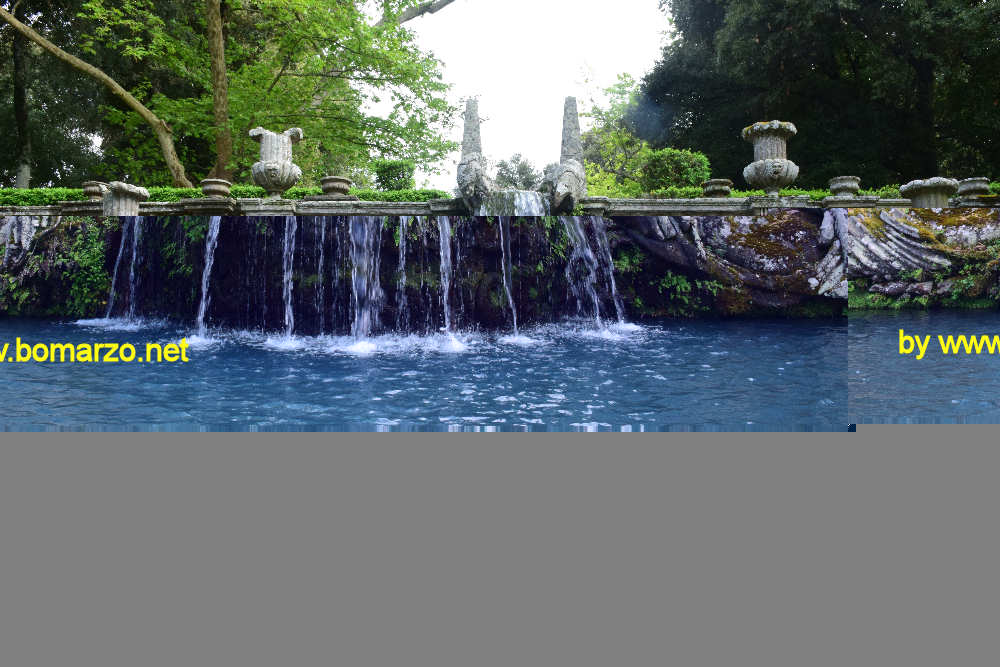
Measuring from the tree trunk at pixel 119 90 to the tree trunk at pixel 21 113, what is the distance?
377 cm

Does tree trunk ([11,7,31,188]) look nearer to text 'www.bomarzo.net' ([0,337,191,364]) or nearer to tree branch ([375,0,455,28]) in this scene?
tree branch ([375,0,455,28])

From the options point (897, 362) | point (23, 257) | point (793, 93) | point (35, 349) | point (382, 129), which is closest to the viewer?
point (897, 362)

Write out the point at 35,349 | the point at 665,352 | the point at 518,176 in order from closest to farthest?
the point at 665,352 < the point at 35,349 < the point at 518,176

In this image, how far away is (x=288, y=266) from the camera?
10.3 meters

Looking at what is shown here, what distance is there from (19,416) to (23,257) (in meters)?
8.53

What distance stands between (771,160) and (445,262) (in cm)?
577

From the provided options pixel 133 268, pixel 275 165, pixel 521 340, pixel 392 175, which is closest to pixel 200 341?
pixel 133 268

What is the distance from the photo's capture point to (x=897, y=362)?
686 cm

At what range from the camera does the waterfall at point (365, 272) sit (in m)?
10.1

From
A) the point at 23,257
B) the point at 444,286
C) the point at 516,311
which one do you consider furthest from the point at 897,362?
the point at 23,257

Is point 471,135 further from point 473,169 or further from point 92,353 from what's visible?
point 92,353

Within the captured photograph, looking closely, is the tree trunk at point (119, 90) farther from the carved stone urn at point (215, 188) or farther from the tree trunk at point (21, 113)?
the carved stone urn at point (215, 188)

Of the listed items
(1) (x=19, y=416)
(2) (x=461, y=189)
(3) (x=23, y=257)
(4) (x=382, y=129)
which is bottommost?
(1) (x=19, y=416)

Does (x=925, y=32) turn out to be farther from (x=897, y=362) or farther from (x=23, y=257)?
(x=23, y=257)
